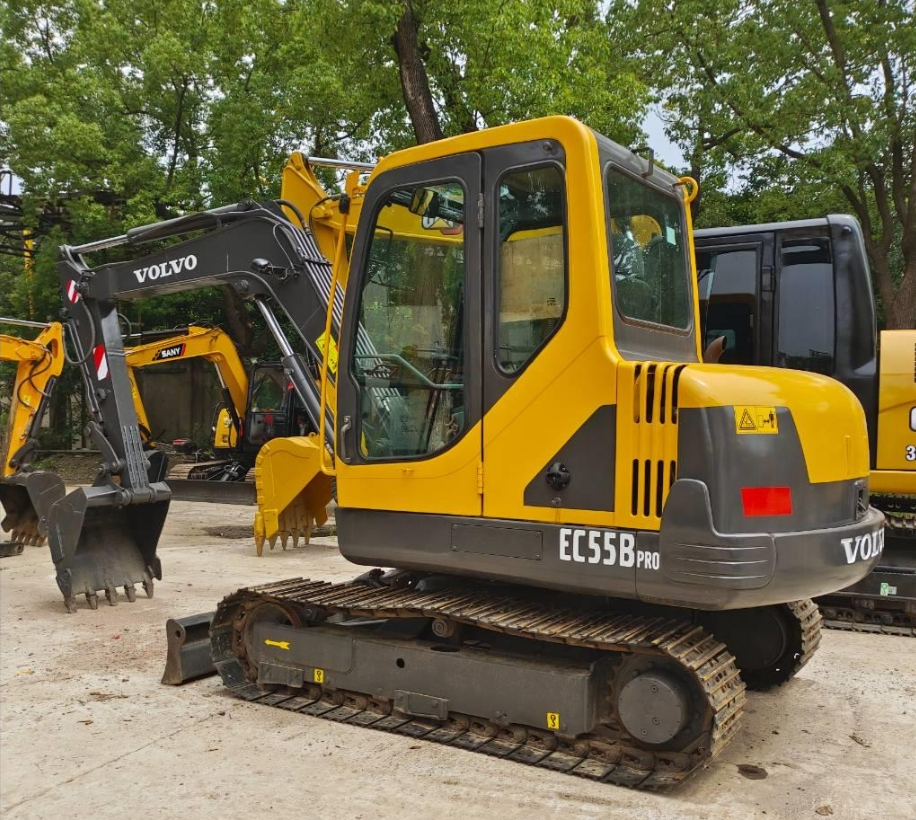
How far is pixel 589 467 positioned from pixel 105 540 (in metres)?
4.99

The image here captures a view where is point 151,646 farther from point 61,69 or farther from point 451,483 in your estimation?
point 61,69

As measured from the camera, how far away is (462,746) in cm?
409

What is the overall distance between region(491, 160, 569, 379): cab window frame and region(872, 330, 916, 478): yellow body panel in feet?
11.4

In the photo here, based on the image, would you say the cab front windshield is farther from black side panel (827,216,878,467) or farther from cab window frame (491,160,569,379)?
black side panel (827,216,878,467)

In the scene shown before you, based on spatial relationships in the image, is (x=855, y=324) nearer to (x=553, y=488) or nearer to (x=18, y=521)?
(x=553, y=488)

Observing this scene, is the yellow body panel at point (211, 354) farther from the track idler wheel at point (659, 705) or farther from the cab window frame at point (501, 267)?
the track idler wheel at point (659, 705)

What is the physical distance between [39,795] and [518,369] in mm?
2682

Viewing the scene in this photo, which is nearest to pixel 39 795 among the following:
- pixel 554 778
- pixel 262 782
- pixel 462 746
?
pixel 262 782

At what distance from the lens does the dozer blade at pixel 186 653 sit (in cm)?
511

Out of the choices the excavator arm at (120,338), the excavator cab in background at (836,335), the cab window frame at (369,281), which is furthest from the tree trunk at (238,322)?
the cab window frame at (369,281)

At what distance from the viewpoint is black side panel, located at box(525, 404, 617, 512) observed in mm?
3623

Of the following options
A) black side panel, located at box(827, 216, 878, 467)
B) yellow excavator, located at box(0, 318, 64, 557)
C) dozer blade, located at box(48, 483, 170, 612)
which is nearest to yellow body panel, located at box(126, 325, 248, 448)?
yellow excavator, located at box(0, 318, 64, 557)

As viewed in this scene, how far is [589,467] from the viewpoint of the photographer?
145 inches

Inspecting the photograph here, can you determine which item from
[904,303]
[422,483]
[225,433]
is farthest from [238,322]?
[422,483]
